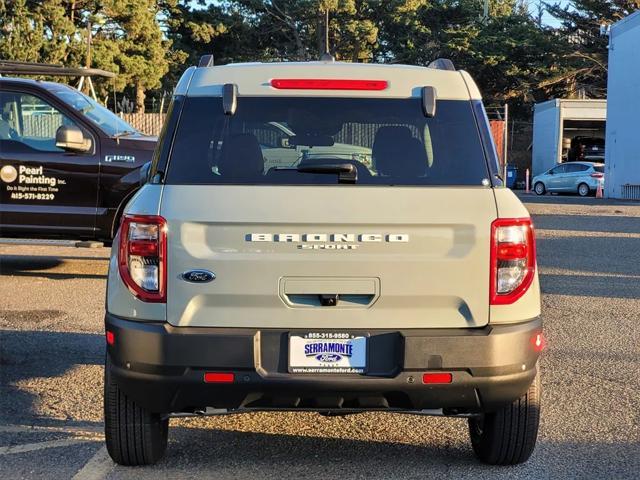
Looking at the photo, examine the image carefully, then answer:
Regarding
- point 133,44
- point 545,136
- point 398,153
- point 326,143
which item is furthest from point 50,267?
point 545,136

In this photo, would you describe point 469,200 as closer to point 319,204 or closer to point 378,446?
point 319,204

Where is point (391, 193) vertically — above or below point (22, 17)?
below

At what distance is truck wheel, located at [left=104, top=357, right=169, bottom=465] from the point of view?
3729mm

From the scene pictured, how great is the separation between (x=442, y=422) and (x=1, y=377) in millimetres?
3104

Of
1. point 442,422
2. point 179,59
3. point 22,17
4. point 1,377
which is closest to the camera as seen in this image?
point 442,422

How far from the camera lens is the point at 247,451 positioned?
4.26 m

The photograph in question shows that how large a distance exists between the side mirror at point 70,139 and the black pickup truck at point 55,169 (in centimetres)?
13

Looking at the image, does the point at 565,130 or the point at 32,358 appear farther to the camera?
the point at 565,130

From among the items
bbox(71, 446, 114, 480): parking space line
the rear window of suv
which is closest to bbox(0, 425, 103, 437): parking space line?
bbox(71, 446, 114, 480): parking space line

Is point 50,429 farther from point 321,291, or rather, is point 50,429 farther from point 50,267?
point 50,267

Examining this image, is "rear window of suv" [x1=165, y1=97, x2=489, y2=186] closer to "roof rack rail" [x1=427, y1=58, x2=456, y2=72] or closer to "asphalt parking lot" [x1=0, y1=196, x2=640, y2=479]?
"roof rack rail" [x1=427, y1=58, x2=456, y2=72]

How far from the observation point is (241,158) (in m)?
3.68

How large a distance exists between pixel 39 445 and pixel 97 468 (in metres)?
0.56

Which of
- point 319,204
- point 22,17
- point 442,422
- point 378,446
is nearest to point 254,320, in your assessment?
point 319,204
